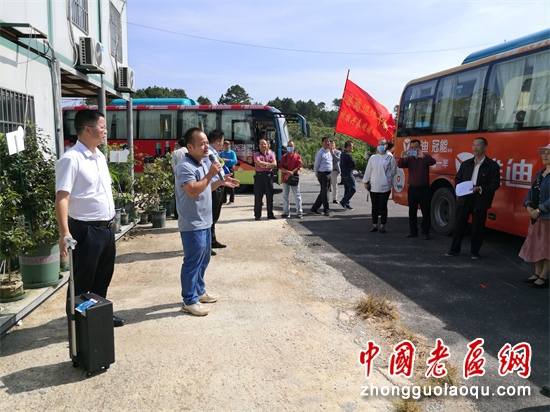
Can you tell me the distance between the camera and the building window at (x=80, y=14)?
7.59 meters

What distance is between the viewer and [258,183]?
9797 mm

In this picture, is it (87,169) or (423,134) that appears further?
(423,134)

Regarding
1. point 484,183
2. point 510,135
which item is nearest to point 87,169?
point 484,183

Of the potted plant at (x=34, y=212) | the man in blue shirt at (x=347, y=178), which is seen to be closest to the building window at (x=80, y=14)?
the potted plant at (x=34, y=212)

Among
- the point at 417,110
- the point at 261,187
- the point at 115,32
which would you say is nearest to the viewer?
the point at 417,110

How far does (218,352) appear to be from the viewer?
11.5ft

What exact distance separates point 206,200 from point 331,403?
2.13 meters

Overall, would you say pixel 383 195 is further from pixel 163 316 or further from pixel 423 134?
pixel 163 316

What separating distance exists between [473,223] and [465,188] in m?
0.53

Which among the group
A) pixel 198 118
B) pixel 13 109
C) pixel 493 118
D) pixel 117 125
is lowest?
pixel 13 109

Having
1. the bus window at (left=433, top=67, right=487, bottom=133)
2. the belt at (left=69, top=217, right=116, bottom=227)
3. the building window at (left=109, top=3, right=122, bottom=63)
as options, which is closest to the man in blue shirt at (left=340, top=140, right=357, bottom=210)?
the bus window at (left=433, top=67, right=487, bottom=133)

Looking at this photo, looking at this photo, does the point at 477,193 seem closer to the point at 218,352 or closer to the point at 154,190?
the point at 218,352

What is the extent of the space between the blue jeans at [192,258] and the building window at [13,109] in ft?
9.64

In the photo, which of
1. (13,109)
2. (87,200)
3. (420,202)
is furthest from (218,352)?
(420,202)
